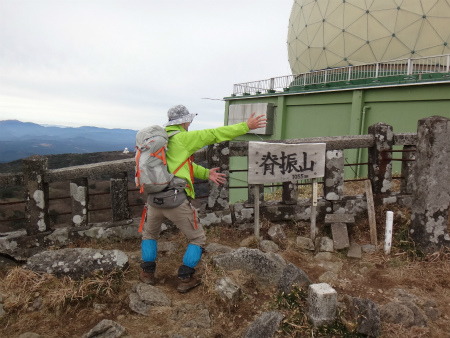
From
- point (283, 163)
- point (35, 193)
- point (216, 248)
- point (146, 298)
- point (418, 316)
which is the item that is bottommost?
point (146, 298)

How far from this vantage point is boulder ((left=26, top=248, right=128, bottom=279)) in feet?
12.1

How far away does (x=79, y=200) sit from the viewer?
4805mm

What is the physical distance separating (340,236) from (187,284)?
2273mm

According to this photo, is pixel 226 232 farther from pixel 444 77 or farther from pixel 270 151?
pixel 444 77

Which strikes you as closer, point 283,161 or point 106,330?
point 106,330

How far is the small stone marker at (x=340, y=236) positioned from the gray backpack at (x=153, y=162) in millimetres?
2512

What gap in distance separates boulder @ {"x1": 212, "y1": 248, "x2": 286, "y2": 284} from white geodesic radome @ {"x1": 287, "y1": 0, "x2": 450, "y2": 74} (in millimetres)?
11342

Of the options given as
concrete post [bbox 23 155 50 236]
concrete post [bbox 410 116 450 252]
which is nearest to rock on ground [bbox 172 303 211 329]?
concrete post [bbox 23 155 50 236]

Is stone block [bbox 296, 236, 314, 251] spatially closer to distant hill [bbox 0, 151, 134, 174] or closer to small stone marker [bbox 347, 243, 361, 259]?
small stone marker [bbox 347, 243, 361, 259]

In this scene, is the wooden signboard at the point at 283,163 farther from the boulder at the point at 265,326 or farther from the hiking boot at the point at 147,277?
the boulder at the point at 265,326

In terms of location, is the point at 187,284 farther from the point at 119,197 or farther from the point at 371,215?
the point at 371,215

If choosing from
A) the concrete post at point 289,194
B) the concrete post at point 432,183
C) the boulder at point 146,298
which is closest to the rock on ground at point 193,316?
the boulder at point 146,298

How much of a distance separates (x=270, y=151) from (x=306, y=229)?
1.46 meters

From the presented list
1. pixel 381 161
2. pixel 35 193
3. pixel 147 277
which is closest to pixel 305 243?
pixel 381 161
